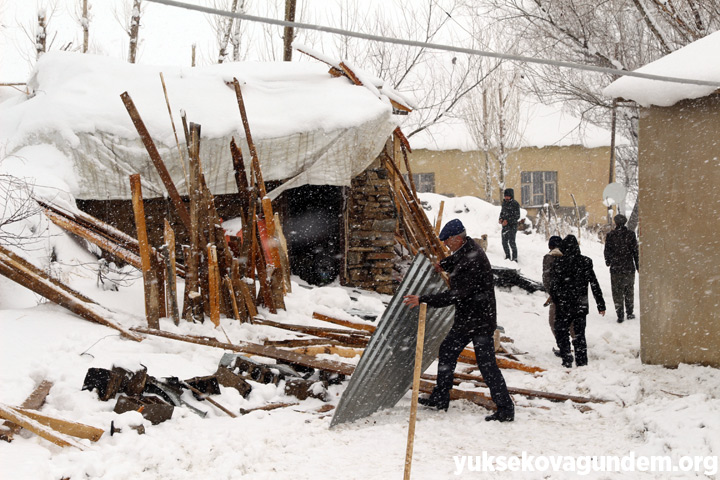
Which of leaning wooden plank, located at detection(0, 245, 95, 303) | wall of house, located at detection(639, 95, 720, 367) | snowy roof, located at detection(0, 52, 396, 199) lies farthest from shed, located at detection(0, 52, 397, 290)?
wall of house, located at detection(639, 95, 720, 367)

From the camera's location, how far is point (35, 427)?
352 cm

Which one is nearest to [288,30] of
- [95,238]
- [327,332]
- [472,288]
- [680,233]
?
[95,238]

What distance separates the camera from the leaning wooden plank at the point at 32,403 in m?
3.53

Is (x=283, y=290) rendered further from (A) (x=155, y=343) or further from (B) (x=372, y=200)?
(B) (x=372, y=200)

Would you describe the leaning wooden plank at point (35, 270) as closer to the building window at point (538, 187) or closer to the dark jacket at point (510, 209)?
the dark jacket at point (510, 209)

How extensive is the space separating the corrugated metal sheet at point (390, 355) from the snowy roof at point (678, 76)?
3251 millimetres

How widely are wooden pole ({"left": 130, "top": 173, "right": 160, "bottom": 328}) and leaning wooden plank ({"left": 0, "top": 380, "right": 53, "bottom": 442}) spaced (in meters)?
1.84

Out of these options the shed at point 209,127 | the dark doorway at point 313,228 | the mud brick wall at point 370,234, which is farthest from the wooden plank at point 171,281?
the mud brick wall at point 370,234

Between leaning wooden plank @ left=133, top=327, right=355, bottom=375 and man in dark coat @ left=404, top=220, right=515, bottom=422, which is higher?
man in dark coat @ left=404, top=220, right=515, bottom=422

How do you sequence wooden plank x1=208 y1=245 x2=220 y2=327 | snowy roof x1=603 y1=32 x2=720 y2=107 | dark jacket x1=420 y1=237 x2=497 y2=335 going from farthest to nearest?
wooden plank x1=208 y1=245 x2=220 y2=327, snowy roof x1=603 y1=32 x2=720 y2=107, dark jacket x1=420 y1=237 x2=497 y2=335

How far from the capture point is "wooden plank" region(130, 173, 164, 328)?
6.28m

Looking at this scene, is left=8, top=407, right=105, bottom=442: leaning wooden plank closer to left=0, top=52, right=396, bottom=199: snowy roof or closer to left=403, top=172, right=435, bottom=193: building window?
left=0, top=52, right=396, bottom=199: snowy roof

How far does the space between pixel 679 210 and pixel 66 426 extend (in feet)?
19.3

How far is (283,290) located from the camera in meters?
7.86
